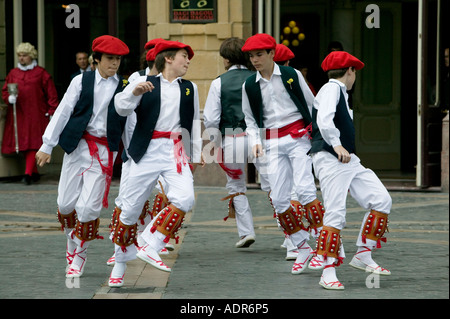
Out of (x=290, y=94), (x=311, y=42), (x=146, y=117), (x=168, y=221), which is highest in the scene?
(x=311, y=42)

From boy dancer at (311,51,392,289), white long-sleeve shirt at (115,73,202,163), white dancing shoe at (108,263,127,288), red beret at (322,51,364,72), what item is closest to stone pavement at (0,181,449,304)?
white dancing shoe at (108,263,127,288)

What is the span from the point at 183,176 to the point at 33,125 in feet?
25.2

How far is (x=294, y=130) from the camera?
771cm

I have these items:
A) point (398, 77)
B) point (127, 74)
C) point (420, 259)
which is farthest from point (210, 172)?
point (420, 259)

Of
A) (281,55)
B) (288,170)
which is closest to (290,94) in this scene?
(288,170)

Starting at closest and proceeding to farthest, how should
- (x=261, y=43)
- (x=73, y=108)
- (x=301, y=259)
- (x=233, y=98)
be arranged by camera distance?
(x=73, y=108) → (x=301, y=259) → (x=261, y=43) → (x=233, y=98)

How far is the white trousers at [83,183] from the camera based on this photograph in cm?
707

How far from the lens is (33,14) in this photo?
15141 mm

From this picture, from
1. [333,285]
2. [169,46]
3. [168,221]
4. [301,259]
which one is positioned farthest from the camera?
[301,259]

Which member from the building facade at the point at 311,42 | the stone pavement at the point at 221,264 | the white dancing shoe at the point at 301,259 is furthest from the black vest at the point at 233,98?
the building facade at the point at 311,42

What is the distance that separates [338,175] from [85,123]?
1836mm

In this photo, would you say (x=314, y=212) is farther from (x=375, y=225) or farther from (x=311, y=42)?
(x=311, y=42)

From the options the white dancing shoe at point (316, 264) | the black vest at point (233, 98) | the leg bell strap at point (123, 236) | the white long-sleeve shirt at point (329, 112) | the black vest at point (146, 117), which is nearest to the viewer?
the white long-sleeve shirt at point (329, 112)

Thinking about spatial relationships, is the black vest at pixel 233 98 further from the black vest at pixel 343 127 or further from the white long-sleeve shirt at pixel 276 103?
Result: the black vest at pixel 343 127
